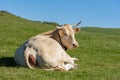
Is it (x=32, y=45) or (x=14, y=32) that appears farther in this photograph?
(x=14, y=32)

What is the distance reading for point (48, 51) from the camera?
13945 millimetres

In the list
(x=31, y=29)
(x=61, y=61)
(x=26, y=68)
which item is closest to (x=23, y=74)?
(x=26, y=68)

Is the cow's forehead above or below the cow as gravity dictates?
above

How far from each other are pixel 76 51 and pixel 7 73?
10.8m

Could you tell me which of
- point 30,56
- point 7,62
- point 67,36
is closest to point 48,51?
point 30,56

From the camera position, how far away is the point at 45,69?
13742 millimetres

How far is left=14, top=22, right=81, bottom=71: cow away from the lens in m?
13.7

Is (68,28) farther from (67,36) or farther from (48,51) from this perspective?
(48,51)

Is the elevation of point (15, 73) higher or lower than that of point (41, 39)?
lower

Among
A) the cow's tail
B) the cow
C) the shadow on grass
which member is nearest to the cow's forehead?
the cow

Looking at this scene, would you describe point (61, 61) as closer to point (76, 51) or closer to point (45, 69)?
point (45, 69)

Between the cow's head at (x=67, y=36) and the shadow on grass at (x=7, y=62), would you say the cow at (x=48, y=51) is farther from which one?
the shadow on grass at (x=7, y=62)

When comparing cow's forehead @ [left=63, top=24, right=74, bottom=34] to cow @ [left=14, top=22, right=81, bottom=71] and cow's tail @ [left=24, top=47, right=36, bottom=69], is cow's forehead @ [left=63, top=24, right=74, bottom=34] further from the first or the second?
cow's tail @ [left=24, top=47, right=36, bottom=69]

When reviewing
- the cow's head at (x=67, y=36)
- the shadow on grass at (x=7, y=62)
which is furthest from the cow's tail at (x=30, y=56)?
the cow's head at (x=67, y=36)
